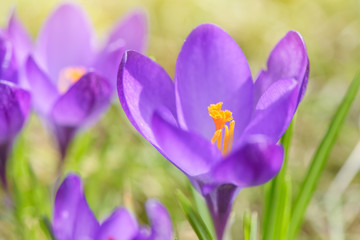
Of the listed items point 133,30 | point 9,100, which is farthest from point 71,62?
point 9,100

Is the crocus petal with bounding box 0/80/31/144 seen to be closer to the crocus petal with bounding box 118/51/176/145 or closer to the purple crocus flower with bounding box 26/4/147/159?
the purple crocus flower with bounding box 26/4/147/159

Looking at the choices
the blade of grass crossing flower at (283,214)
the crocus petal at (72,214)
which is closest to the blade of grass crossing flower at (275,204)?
the blade of grass crossing flower at (283,214)

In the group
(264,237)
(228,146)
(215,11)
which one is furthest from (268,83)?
(215,11)

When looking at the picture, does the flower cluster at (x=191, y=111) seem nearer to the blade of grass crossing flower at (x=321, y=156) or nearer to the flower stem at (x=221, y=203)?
the flower stem at (x=221, y=203)

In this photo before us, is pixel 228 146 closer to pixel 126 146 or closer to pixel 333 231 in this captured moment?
pixel 333 231

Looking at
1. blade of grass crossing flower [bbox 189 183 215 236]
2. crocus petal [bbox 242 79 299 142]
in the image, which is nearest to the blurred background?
blade of grass crossing flower [bbox 189 183 215 236]
